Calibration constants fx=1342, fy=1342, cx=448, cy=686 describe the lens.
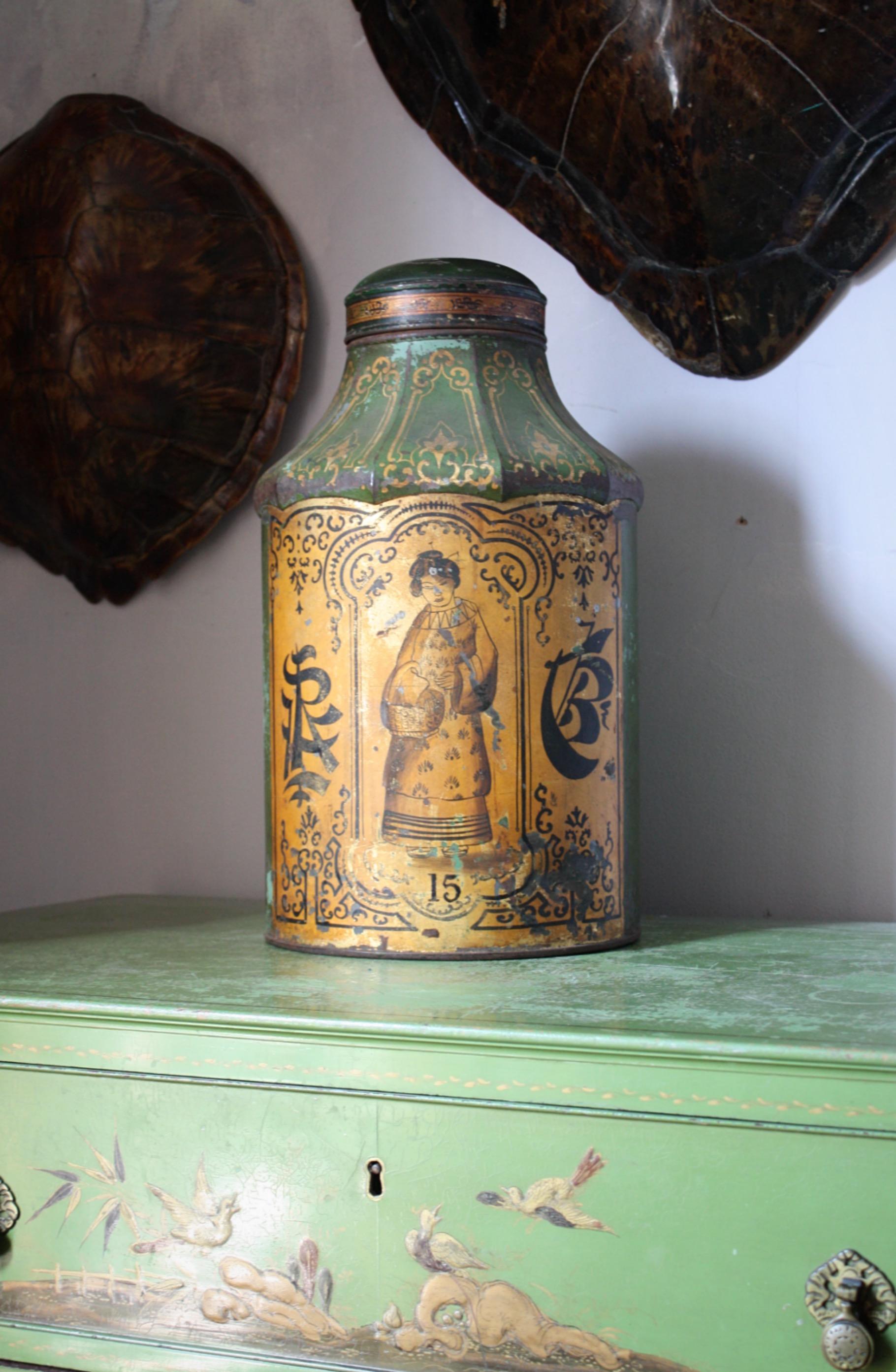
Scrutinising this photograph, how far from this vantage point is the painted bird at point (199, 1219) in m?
0.92

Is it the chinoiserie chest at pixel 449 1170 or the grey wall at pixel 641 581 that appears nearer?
the chinoiserie chest at pixel 449 1170

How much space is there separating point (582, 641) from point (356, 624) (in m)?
0.20

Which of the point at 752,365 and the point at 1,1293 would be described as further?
the point at 752,365

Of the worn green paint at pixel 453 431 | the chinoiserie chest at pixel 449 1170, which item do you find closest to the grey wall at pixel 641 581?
the worn green paint at pixel 453 431

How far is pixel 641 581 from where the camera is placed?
147cm

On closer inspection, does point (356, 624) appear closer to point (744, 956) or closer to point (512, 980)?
point (512, 980)

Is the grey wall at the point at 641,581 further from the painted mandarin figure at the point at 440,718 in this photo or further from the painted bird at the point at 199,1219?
the painted bird at the point at 199,1219

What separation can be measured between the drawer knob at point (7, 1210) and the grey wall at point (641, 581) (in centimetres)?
67

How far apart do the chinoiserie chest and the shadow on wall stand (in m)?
0.33

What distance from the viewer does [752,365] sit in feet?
4.57

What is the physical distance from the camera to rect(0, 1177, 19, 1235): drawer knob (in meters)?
0.97

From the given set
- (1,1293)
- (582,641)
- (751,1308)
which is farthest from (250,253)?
(751,1308)

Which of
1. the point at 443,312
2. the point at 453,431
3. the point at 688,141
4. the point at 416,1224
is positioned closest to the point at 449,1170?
the point at 416,1224

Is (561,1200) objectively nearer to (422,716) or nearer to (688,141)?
(422,716)
